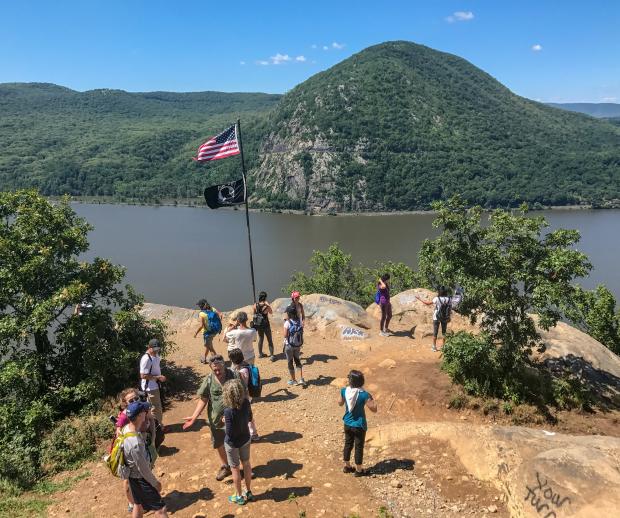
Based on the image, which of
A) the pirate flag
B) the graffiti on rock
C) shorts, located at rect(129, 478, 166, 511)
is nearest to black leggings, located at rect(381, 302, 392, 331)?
the pirate flag

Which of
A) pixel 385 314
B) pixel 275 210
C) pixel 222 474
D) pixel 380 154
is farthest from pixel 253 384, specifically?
pixel 380 154

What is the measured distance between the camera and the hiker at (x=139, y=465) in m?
4.27

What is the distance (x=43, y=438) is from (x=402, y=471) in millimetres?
6056

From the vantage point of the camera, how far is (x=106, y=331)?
946 cm

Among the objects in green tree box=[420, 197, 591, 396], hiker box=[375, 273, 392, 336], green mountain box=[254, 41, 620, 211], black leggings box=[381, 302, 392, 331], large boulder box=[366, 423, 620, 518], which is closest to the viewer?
large boulder box=[366, 423, 620, 518]

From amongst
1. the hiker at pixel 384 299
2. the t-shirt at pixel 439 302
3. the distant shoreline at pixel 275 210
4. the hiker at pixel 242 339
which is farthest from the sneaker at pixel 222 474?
the distant shoreline at pixel 275 210

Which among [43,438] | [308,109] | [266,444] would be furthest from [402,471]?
[308,109]

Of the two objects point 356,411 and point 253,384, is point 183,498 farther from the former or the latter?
point 356,411

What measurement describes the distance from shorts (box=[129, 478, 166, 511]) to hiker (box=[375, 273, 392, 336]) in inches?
322

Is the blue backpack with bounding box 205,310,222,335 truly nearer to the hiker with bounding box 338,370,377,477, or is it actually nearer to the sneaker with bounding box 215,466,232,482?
the sneaker with bounding box 215,466,232,482

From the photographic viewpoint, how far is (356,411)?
563cm

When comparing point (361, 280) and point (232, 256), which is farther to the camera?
point (232, 256)

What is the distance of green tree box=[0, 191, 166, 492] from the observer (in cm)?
842

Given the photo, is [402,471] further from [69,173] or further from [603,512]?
[69,173]
